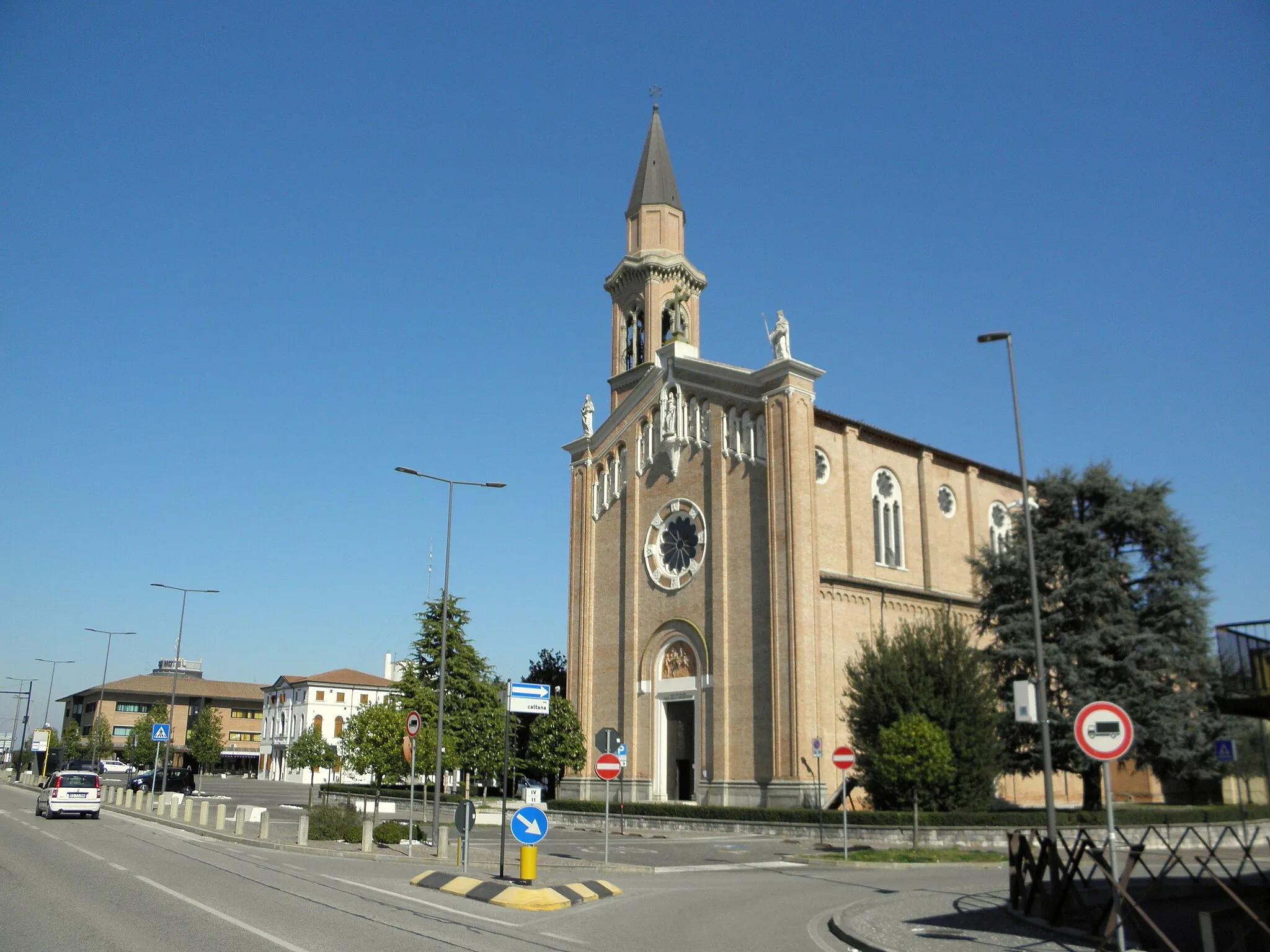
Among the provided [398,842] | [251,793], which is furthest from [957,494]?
[251,793]

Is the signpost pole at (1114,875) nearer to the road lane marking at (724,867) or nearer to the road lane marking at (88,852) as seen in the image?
the road lane marking at (724,867)

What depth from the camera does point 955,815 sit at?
28.4 metres

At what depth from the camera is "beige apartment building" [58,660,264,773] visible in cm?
11950

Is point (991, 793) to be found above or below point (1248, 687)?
below

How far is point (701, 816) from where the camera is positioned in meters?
34.8

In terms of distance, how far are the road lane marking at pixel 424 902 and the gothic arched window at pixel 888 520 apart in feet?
95.0

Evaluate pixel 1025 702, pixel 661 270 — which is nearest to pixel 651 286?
pixel 661 270

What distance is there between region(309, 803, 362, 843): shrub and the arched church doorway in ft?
52.9

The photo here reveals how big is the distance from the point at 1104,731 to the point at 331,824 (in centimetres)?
2109

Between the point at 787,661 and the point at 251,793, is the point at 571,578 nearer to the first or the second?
the point at 787,661

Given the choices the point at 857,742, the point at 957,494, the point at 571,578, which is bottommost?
the point at 857,742

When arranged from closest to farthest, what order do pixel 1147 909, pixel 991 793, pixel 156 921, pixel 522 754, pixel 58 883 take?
pixel 156 921
pixel 1147 909
pixel 58 883
pixel 991 793
pixel 522 754

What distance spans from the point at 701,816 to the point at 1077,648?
14.0 meters

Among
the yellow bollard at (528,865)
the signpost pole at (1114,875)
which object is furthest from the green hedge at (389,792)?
the signpost pole at (1114,875)
